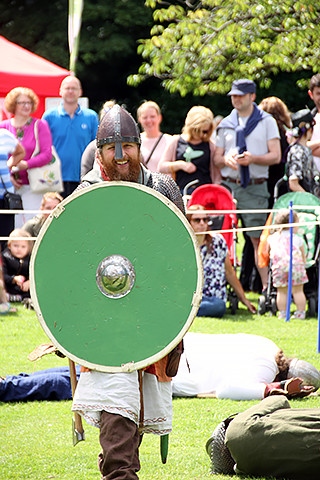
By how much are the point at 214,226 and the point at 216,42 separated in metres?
3.93

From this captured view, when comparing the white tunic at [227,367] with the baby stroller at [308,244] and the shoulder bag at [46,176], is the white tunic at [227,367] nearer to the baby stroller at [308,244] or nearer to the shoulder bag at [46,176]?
the baby stroller at [308,244]

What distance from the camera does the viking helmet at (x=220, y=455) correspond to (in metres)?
5.60

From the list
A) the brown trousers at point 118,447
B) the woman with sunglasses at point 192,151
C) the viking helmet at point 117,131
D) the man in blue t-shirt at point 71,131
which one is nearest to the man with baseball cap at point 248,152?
the woman with sunglasses at point 192,151

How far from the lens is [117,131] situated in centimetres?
481

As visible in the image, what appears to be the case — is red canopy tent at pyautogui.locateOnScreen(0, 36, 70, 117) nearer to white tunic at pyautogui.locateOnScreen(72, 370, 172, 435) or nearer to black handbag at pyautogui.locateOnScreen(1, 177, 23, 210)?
black handbag at pyautogui.locateOnScreen(1, 177, 23, 210)

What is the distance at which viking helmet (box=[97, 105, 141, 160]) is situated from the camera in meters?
4.80

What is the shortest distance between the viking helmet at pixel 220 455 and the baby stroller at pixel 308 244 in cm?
506

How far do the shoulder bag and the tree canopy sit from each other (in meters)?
3.56

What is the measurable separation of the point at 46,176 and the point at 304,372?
4.83 m

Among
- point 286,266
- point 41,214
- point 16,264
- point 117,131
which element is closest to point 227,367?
point 117,131

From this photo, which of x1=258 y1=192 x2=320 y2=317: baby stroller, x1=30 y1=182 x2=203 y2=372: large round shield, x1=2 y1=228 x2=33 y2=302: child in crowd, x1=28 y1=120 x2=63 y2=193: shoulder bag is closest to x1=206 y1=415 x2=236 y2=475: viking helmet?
x1=30 y1=182 x2=203 y2=372: large round shield

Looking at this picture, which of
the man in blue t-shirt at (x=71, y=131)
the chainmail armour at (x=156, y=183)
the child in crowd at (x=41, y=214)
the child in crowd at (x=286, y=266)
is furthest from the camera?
the man in blue t-shirt at (x=71, y=131)

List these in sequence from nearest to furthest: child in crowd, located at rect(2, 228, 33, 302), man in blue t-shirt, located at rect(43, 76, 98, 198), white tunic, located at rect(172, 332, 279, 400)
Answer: white tunic, located at rect(172, 332, 279, 400), child in crowd, located at rect(2, 228, 33, 302), man in blue t-shirt, located at rect(43, 76, 98, 198)

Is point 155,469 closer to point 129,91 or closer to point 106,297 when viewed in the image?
point 106,297
